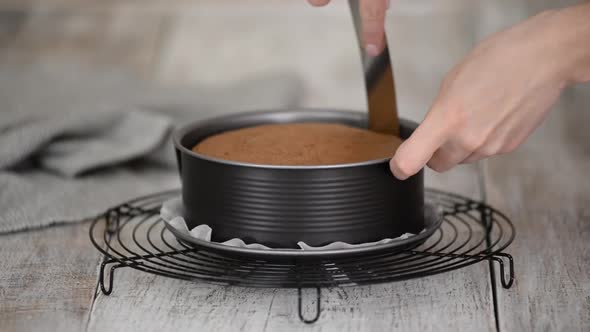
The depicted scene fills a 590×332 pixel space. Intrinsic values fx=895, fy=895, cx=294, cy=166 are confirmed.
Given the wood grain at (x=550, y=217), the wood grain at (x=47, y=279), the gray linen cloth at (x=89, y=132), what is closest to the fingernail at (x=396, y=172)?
the wood grain at (x=550, y=217)

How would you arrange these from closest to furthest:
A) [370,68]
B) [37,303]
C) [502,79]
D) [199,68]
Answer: [502,79]
[37,303]
[370,68]
[199,68]

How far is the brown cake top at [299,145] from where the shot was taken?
148 centimetres

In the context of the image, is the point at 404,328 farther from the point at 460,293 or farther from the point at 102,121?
the point at 102,121

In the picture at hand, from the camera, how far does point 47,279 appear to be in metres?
1.52

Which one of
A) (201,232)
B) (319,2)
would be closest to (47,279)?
(201,232)

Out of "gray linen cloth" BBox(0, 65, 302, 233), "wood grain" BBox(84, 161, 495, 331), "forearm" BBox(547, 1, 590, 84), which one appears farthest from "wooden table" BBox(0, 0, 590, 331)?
"forearm" BBox(547, 1, 590, 84)

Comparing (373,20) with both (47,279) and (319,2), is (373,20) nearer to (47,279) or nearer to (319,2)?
(319,2)

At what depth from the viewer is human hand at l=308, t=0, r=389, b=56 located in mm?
1544

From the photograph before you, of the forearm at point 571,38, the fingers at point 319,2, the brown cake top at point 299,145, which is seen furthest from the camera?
the fingers at point 319,2

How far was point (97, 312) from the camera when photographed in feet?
4.48

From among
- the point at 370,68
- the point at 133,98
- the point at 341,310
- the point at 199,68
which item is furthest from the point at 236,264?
the point at 199,68

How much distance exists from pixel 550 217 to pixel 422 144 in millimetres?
618

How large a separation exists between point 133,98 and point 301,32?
4.04 feet

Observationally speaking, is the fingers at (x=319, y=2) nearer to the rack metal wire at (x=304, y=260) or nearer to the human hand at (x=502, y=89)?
the human hand at (x=502, y=89)
